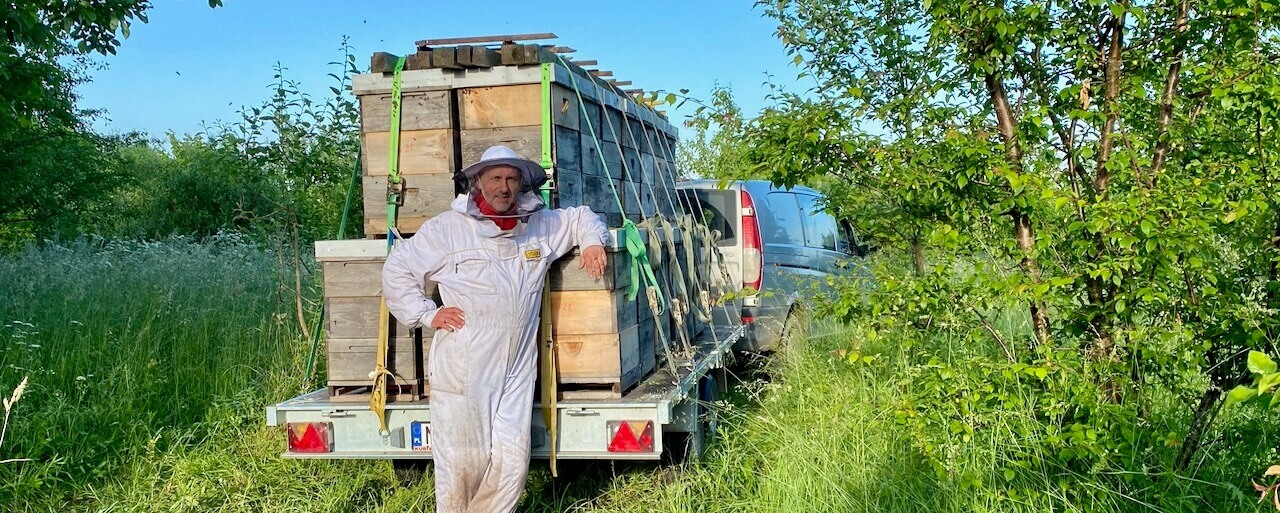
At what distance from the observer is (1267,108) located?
323 cm

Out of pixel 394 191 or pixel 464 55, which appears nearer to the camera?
pixel 464 55

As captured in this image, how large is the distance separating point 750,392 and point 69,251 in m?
6.98

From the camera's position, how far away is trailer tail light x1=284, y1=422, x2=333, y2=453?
4375 mm

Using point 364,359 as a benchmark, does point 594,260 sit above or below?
above

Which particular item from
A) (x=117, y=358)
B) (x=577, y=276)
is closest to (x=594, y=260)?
(x=577, y=276)

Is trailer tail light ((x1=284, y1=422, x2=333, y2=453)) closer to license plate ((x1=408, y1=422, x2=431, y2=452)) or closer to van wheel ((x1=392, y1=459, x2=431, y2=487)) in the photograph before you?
license plate ((x1=408, y1=422, x2=431, y2=452))

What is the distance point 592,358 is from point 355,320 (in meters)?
1.12

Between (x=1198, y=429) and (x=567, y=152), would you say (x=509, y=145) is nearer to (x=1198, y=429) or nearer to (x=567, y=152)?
(x=567, y=152)

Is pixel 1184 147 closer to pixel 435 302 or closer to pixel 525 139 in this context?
pixel 525 139

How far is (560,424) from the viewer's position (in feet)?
14.0

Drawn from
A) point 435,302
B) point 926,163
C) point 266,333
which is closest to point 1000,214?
point 926,163

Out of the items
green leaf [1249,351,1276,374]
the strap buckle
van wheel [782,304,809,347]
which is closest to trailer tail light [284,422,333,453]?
the strap buckle

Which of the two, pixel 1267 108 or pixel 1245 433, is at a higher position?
pixel 1267 108

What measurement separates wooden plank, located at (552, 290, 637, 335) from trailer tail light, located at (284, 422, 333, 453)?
1128 millimetres
